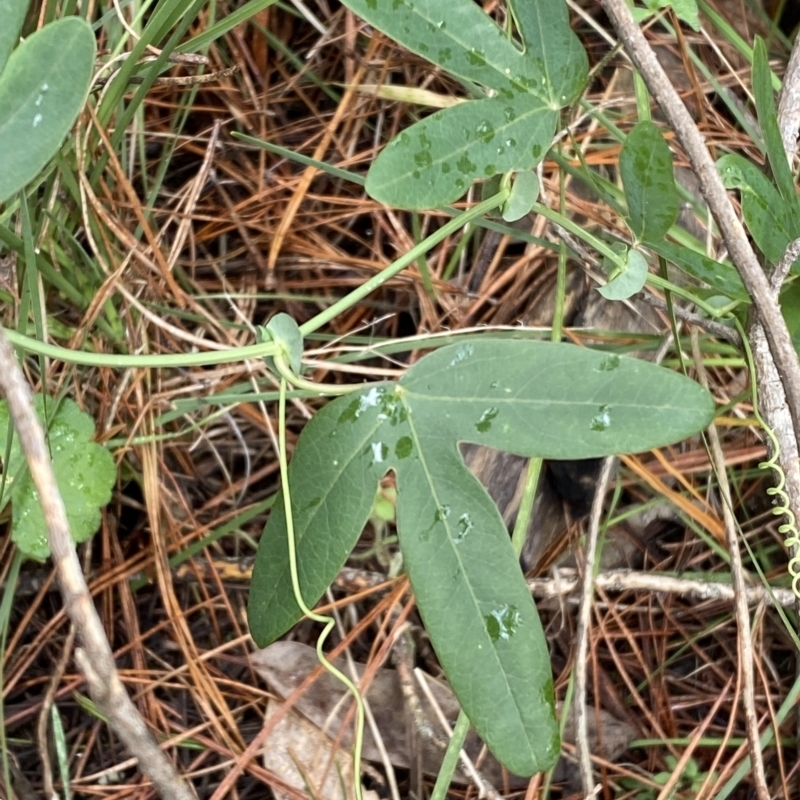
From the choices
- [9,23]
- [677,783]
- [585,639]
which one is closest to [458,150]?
[9,23]

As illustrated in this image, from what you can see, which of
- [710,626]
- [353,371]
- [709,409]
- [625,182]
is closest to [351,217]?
[353,371]

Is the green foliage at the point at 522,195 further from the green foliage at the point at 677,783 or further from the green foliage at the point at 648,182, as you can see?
the green foliage at the point at 677,783

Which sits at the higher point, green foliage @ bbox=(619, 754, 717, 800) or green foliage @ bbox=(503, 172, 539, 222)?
green foliage @ bbox=(503, 172, 539, 222)

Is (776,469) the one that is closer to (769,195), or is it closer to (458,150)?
(769,195)

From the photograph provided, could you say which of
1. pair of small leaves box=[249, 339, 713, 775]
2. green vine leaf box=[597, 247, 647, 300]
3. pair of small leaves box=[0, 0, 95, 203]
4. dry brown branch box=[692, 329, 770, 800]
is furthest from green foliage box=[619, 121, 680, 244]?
pair of small leaves box=[0, 0, 95, 203]

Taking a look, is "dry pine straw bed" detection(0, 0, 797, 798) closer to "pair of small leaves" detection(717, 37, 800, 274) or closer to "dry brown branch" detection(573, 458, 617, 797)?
"dry brown branch" detection(573, 458, 617, 797)

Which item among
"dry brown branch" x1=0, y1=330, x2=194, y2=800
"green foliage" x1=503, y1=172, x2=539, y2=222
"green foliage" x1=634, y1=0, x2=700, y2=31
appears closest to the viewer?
"dry brown branch" x1=0, y1=330, x2=194, y2=800

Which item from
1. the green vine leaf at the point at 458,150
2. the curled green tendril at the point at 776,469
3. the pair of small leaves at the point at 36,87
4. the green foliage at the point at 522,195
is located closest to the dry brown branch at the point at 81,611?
the pair of small leaves at the point at 36,87
